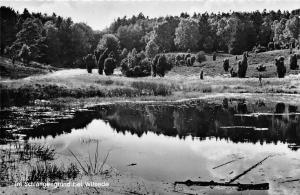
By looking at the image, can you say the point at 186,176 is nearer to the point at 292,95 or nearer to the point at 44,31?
the point at 292,95

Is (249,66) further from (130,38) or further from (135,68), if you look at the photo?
(130,38)

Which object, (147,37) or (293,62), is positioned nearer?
(293,62)

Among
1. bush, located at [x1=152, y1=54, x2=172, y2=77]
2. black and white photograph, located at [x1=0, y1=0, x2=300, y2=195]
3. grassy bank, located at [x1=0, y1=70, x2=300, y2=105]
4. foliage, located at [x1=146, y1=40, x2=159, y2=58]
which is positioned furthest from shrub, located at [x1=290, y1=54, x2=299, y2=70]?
foliage, located at [x1=146, y1=40, x2=159, y2=58]

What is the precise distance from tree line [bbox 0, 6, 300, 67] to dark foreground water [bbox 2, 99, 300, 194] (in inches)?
2240

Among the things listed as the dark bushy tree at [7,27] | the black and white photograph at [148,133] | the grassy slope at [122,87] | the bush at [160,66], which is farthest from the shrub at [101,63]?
the dark bushy tree at [7,27]

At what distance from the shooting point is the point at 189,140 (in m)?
25.9

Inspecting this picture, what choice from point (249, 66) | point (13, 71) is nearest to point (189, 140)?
point (13, 71)

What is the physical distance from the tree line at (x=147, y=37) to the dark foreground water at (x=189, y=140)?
56894 millimetres

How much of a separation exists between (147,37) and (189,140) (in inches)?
4690

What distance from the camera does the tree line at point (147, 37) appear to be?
9548 cm

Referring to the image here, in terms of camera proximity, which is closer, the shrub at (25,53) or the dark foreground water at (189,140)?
the dark foreground water at (189,140)

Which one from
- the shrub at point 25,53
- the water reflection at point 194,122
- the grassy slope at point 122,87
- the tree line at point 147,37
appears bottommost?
the water reflection at point 194,122

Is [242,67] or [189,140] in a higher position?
[242,67]

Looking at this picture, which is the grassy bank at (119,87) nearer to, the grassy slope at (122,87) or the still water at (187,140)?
the grassy slope at (122,87)
